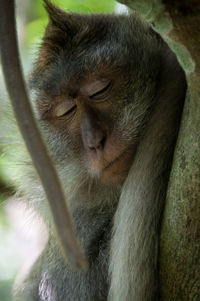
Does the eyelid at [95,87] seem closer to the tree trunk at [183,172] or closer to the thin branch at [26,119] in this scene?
the tree trunk at [183,172]

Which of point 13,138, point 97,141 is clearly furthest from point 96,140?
point 13,138

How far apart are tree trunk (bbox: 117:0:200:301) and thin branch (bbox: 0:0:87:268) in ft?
1.07

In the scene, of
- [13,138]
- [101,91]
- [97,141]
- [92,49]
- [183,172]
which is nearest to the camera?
[183,172]

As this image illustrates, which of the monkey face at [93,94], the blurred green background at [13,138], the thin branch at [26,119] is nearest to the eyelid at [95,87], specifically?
the monkey face at [93,94]

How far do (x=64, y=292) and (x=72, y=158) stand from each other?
0.59 meters

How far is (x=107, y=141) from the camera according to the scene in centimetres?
209

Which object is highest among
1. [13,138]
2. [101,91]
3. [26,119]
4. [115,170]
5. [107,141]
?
[26,119]

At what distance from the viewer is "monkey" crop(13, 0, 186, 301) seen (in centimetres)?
185

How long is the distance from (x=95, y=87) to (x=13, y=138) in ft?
2.21

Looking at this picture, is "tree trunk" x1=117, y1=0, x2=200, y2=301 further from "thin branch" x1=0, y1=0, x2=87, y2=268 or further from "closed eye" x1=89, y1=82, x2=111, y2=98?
"closed eye" x1=89, y1=82, x2=111, y2=98

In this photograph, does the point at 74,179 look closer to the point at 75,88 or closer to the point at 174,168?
the point at 75,88

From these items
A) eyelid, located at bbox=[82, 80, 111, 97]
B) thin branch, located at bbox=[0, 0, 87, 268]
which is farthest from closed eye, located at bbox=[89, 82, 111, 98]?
thin branch, located at bbox=[0, 0, 87, 268]

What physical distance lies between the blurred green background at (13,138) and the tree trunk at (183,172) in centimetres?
123

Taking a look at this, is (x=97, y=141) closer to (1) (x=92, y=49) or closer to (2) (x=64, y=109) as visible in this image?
(2) (x=64, y=109)
